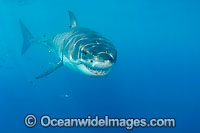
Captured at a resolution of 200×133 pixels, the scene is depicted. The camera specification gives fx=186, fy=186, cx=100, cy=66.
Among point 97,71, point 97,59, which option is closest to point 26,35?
point 97,71

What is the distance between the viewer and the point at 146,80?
56.2ft

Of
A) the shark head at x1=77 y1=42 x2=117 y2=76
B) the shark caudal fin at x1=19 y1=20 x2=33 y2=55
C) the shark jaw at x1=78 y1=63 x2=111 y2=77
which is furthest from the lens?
the shark caudal fin at x1=19 y1=20 x2=33 y2=55

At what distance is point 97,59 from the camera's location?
3.19 m

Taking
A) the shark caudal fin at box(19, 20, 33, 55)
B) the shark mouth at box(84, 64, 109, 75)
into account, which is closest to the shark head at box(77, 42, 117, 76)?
the shark mouth at box(84, 64, 109, 75)

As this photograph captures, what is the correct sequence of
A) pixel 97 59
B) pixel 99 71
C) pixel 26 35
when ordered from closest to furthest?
pixel 97 59
pixel 99 71
pixel 26 35

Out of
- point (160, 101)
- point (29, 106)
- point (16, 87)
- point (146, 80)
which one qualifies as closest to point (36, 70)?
point (16, 87)

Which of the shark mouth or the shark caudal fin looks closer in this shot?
the shark mouth

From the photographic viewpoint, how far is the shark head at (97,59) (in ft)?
10.4

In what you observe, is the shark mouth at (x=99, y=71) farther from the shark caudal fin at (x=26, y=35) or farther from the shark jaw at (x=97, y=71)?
the shark caudal fin at (x=26, y=35)

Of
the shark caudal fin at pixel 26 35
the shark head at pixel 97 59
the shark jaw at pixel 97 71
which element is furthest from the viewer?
the shark caudal fin at pixel 26 35

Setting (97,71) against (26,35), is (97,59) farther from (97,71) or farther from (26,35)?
(26,35)

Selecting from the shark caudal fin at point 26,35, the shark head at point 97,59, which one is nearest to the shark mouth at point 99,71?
the shark head at point 97,59

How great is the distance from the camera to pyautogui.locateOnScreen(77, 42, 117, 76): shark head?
317 centimetres

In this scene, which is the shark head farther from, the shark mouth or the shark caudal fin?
the shark caudal fin
